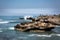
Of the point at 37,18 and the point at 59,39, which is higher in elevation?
the point at 37,18

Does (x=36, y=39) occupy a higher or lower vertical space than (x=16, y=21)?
lower

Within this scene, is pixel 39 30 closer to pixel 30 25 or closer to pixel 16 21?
pixel 30 25

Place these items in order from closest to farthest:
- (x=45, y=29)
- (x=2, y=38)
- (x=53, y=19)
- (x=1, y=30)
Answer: (x=2, y=38), (x=1, y=30), (x=45, y=29), (x=53, y=19)

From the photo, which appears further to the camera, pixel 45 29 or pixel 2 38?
pixel 45 29

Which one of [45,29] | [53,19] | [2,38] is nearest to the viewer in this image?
[2,38]

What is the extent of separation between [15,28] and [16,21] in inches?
12.2

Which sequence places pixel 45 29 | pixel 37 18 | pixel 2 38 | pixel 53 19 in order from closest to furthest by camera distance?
pixel 2 38, pixel 45 29, pixel 37 18, pixel 53 19

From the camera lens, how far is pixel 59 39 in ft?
18.1

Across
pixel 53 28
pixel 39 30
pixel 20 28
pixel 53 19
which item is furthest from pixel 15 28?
pixel 53 19

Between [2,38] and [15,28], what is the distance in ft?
5.17

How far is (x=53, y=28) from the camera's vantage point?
708 centimetres

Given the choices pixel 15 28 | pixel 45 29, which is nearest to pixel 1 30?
pixel 15 28

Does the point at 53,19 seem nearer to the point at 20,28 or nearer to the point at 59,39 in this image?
the point at 20,28

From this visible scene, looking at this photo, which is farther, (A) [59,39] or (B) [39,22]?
(B) [39,22]
